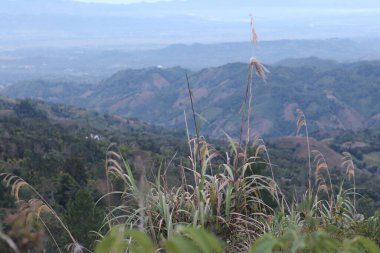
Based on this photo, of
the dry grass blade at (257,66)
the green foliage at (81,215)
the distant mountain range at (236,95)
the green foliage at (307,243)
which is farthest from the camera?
the distant mountain range at (236,95)

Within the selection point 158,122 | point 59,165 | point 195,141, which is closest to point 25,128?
point 59,165

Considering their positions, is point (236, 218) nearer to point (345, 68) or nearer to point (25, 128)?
point (25, 128)

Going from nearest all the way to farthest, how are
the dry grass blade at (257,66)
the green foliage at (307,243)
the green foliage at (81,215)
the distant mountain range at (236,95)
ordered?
the green foliage at (307,243)
the dry grass blade at (257,66)
the green foliage at (81,215)
the distant mountain range at (236,95)

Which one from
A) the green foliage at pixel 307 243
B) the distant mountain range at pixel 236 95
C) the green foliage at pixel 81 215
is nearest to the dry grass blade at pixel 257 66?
the green foliage at pixel 307 243

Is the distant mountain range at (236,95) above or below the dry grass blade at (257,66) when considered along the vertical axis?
below

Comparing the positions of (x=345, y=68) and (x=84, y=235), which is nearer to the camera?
(x=84, y=235)

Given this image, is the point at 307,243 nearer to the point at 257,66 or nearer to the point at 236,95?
the point at 257,66

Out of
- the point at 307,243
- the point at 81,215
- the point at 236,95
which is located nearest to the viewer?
the point at 307,243

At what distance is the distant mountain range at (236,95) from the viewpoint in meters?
97.7

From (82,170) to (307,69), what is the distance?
110208mm

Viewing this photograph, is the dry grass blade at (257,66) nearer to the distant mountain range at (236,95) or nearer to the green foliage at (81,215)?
the green foliage at (81,215)

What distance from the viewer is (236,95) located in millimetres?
110625

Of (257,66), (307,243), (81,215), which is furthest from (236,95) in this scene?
(307,243)

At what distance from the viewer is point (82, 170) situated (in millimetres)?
23359
